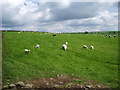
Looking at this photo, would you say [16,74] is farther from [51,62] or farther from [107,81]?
[107,81]

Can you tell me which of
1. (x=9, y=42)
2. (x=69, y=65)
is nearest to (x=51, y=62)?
(x=69, y=65)

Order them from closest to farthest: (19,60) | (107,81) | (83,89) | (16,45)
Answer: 1. (83,89)
2. (107,81)
3. (19,60)
4. (16,45)

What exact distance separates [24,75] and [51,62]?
548cm

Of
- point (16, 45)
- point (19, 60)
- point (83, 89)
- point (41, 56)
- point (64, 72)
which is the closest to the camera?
point (83, 89)

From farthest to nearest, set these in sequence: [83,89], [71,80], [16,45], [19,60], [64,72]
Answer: [16,45]
[19,60]
[64,72]
[71,80]
[83,89]

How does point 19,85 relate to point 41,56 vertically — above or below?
below

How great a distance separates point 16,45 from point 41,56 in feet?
21.2

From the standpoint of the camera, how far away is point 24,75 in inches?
786

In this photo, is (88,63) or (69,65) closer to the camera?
(69,65)

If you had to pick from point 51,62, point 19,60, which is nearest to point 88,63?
point 51,62

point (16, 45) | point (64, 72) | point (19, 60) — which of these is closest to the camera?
point (64, 72)

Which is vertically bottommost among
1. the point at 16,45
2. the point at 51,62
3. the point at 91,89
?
the point at 91,89

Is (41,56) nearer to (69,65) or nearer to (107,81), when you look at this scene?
(69,65)

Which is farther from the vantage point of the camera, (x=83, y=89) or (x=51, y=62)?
(x=51, y=62)
